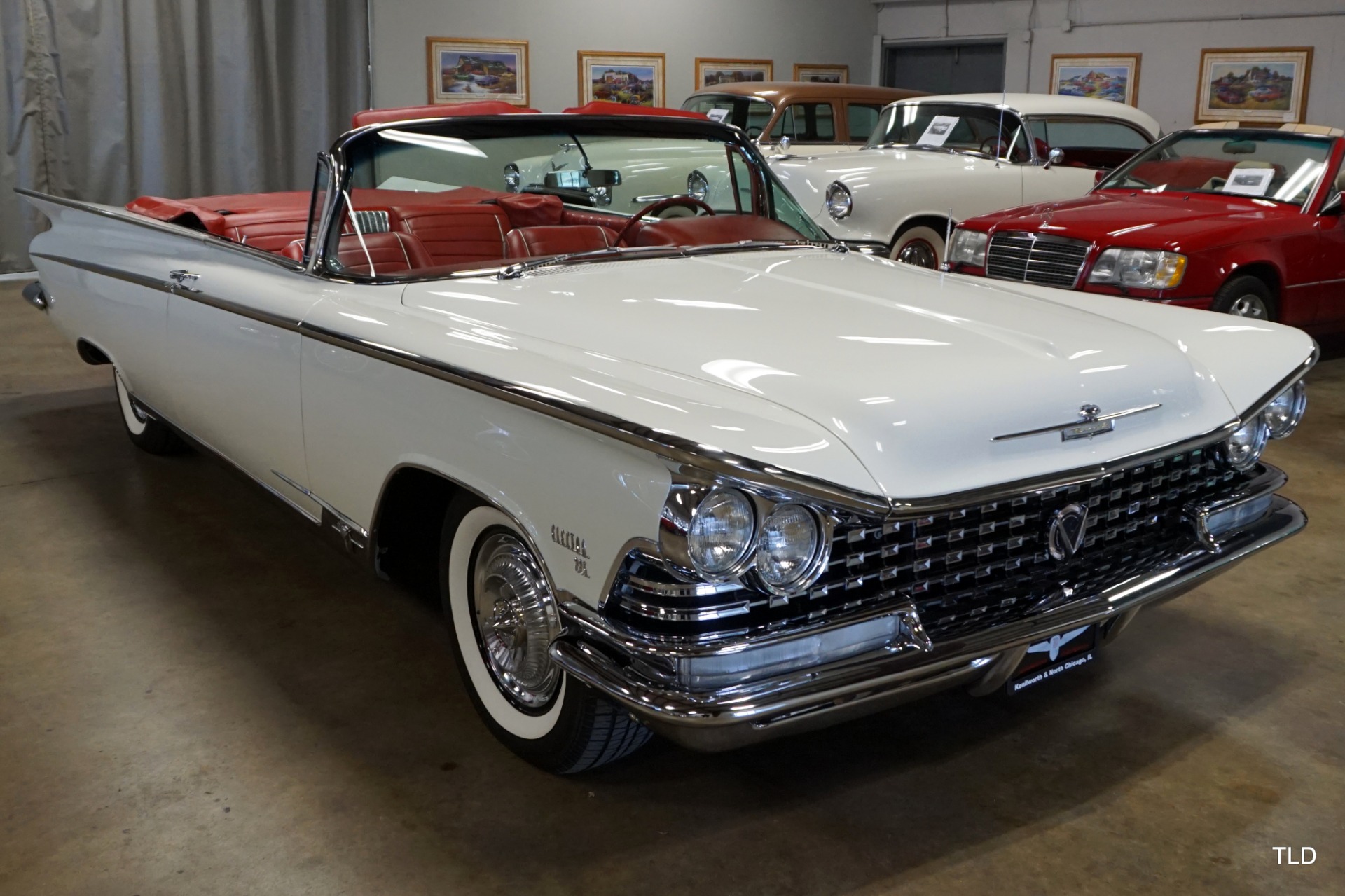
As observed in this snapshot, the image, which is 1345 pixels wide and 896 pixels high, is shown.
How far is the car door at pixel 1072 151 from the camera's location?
24.8ft

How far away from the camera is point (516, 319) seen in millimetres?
2418

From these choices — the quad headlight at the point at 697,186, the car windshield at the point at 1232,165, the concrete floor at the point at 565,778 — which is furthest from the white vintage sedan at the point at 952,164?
the concrete floor at the point at 565,778

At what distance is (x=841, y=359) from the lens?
7.02 feet

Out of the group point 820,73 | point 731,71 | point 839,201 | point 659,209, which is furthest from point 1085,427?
point 820,73

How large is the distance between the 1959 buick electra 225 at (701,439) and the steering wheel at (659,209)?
0.03m

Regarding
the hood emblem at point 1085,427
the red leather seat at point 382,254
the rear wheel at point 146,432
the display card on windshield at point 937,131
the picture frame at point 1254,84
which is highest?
the picture frame at point 1254,84

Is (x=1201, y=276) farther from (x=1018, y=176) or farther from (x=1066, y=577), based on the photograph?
(x=1066, y=577)

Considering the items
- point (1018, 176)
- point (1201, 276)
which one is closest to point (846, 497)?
point (1201, 276)

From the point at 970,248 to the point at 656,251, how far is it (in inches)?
136

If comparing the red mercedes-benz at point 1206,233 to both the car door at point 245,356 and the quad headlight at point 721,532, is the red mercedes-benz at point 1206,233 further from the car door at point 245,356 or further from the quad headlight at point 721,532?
the quad headlight at point 721,532

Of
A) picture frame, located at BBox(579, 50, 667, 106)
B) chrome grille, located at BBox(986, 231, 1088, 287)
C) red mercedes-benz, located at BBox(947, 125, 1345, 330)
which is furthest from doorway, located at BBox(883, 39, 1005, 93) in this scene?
chrome grille, located at BBox(986, 231, 1088, 287)

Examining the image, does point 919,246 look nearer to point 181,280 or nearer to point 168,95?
point 181,280

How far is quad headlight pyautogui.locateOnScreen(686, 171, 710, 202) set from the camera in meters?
3.53

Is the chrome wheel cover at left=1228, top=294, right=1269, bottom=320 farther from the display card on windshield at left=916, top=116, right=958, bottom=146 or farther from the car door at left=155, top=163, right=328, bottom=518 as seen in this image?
the car door at left=155, top=163, right=328, bottom=518
